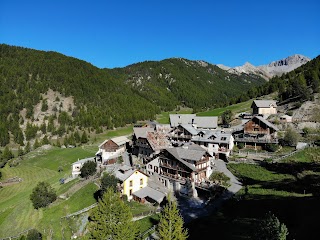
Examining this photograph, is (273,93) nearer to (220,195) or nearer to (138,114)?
(138,114)

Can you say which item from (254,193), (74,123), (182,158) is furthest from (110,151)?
(74,123)

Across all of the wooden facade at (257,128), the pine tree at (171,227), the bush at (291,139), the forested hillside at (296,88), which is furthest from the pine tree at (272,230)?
the forested hillside at (296,88)

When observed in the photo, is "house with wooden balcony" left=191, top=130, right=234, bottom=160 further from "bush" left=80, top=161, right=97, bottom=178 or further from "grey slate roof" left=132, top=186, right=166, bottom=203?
"bush" left=80, top=161, right=97, bottom=178

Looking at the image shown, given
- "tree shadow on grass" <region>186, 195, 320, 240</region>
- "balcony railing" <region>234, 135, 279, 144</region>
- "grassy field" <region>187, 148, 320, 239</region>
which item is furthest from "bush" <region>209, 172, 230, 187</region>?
"balcony railing" <region>234, 135, 279, 144</region>

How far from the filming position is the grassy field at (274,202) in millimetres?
37500

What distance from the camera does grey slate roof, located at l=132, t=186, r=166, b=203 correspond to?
5507cm

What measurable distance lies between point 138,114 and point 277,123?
399 feet

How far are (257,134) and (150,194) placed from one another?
38541 mm

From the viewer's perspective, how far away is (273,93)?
6038 inches

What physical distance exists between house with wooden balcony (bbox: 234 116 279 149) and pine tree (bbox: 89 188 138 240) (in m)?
46.1

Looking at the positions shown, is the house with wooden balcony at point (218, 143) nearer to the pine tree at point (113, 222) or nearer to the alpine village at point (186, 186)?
the alpine village at point (186, 186)

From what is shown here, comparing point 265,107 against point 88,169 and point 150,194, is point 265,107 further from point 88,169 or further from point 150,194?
point 88,169

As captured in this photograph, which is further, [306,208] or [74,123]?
[74,123]

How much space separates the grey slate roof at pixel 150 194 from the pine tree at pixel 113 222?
13.4 meters
